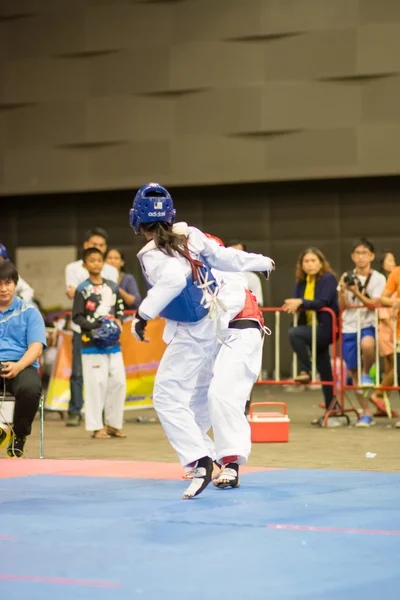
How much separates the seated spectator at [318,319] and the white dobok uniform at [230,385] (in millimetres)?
3939

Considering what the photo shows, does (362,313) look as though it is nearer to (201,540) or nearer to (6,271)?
(6,271)

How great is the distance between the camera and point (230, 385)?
582 cm

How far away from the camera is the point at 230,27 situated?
15.7 m

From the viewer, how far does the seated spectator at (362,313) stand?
10.1 meters

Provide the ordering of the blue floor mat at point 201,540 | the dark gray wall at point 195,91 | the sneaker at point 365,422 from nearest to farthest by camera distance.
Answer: the blue floor mat at point 201,540, the sneaker at point 365,422, the dark gray wall at point 195,91

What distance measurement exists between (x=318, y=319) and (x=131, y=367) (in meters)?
2.13

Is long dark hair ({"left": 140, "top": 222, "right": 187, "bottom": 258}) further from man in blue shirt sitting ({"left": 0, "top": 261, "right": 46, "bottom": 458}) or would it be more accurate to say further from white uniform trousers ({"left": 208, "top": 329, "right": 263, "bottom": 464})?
man in blue shirt sitting ({"left": 0, "top": 261, "right": 46, "bottom": 458})

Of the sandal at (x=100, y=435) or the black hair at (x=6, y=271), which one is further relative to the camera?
the sandal at (x=100, y=435)

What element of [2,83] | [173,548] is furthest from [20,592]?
[2,83]

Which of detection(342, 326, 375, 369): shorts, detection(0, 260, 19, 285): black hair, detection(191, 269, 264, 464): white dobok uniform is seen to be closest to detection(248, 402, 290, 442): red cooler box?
detection(342, 326, 375, 369): shorts

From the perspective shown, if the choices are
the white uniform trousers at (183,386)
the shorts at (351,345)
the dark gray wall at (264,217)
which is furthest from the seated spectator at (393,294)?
the dark gray wall at (264,217)

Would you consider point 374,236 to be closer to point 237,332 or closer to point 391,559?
point 237,332

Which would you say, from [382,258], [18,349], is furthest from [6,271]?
[382,258]

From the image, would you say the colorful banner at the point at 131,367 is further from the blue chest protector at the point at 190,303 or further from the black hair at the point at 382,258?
the blue chest protector at the point at 190,303
